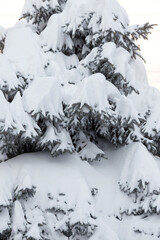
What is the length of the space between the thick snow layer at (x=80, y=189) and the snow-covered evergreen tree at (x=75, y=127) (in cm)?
2

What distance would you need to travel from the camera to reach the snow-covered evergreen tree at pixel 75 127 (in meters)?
6.07

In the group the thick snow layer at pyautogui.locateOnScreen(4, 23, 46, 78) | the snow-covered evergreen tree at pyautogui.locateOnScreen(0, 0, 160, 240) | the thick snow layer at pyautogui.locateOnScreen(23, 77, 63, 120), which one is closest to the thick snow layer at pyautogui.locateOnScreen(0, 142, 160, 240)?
the snow-covered evergreen tree at pyautogui.locateOnScreen(0, 0, 160, 240)

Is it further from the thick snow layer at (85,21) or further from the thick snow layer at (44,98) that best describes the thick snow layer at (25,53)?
the thick snow layer at (44,98)

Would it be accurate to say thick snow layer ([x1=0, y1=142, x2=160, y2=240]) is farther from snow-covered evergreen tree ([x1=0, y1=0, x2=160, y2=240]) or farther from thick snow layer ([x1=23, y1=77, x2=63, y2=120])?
thick snow layer ([x1=23, y1=77, x2=63, y2=120])

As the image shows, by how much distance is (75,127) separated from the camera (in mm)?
7133

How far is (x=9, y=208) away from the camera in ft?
20.0

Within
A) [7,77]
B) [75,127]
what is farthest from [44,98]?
[75,127]

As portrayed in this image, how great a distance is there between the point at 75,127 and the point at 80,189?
125 cm

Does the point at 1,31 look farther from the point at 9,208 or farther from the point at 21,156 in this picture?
the point at 9,208

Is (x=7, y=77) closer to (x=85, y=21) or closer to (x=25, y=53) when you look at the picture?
(x=25, y=53)

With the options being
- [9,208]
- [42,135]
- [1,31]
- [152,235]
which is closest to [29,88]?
[42,135]

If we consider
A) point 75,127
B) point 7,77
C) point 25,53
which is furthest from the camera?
point 25,53

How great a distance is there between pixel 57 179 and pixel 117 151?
63.4 inches

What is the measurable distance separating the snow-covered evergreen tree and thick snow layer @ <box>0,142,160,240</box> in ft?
0.06
